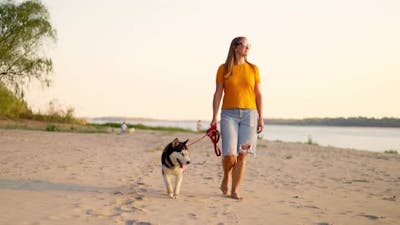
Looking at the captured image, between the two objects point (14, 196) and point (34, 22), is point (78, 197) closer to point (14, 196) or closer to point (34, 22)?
point (14, 196)

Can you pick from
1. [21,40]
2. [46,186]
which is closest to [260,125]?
[46,186]

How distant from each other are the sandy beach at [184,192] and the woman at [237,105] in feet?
2.23

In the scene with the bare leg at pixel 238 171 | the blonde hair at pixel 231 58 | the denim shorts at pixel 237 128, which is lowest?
the bare leg at pixel 238 171

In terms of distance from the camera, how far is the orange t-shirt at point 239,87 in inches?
247

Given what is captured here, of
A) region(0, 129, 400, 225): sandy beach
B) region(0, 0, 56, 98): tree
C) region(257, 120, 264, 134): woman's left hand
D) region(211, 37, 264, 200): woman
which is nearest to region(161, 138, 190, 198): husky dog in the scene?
region(0, 129, 400, 225): sandy beach

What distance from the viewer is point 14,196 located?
6.09 meters

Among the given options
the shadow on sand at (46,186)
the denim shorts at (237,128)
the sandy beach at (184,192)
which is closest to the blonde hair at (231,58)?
the denim shorts at (237,128)

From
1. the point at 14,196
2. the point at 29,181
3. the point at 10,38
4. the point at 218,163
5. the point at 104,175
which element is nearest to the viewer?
the point at 14,196

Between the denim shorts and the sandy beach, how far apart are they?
772 millimetres

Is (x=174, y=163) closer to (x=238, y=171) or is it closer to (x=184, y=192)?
(x=184, y=192)

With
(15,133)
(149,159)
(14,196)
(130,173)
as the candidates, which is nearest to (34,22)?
(15,133)

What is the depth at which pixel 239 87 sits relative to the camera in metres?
6.29

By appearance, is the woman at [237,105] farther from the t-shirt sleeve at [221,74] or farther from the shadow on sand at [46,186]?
the shadow on sand at [46,186]

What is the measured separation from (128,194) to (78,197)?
0.71m
